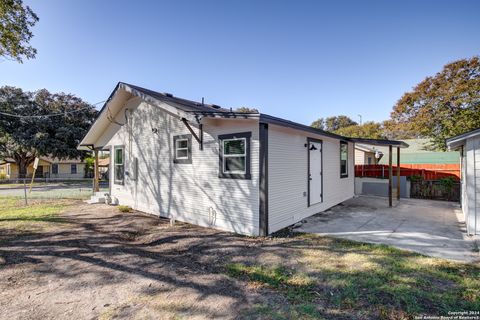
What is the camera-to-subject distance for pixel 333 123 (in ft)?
183

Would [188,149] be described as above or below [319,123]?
below

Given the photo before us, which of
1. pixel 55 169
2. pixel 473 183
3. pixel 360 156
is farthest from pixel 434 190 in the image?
pixel 55 169

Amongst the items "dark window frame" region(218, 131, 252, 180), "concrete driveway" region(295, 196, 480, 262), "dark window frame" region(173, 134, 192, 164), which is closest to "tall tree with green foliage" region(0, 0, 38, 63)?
"dark window frame" region(173, 134, 192, 164)

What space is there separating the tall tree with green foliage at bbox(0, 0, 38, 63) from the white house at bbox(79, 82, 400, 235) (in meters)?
3.24

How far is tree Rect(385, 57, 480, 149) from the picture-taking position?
17891mm

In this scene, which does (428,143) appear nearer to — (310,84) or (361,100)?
(361,100)

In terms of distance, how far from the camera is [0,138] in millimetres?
25406

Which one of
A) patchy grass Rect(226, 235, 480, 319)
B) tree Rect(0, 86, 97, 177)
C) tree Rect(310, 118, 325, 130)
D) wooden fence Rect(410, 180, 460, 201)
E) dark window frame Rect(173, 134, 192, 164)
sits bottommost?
patchy grass Rect(226, 235, 480, 319)

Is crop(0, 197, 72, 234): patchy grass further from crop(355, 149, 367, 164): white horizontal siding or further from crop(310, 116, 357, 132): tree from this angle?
crop(310, 116, 357, 132): tree

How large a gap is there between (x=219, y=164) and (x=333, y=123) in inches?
2157

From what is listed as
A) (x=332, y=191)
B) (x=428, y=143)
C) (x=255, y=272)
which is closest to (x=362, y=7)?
(x=332, y=191)

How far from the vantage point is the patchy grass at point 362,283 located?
287 cm

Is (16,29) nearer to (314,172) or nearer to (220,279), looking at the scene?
(220,279)

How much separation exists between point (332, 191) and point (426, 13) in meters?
6.92
